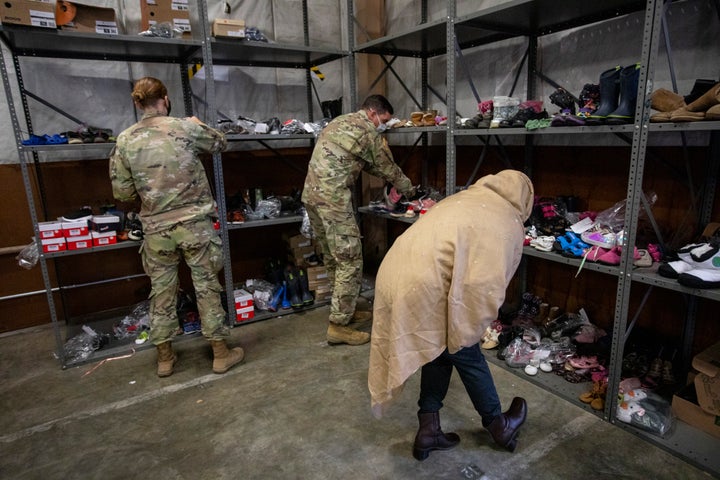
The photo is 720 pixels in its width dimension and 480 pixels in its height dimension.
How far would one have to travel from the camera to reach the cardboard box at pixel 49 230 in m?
3.34

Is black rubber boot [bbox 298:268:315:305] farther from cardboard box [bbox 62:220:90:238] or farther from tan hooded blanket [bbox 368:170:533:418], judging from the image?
tan hooded blanket [bbox 368:170:533:418]

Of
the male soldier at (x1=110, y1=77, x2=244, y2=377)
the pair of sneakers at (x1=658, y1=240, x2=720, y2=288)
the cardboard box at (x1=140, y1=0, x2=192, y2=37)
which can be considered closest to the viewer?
the pair of sneakers at (x1=658, y1=240, x2=720, y2=288)

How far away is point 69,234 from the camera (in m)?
3.43

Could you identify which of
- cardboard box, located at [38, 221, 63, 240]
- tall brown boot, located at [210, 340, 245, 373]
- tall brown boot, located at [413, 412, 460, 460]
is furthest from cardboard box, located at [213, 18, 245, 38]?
tall brown boot, located at [413, 412, 460, 460]

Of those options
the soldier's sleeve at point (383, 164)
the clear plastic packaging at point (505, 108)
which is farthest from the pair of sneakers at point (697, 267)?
the soldier's sleeve at point (383, 164)

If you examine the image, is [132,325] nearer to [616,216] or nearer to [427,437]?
[427,437]

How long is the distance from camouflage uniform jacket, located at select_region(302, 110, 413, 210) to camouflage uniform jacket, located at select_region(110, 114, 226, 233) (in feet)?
2.87

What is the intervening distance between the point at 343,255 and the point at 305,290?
997 mm

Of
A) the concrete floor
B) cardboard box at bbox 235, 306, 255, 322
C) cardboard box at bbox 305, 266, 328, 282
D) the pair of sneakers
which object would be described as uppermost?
the pair of sneakers

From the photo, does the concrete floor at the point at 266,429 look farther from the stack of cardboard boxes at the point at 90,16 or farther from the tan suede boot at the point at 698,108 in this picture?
the stack of cardboard boxes at the point at 90,16

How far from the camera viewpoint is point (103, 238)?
A: 3572 mm

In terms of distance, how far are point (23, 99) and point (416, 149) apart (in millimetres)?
3596

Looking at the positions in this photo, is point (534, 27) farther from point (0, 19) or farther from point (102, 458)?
point (102, 458)

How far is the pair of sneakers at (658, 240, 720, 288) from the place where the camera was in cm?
212
